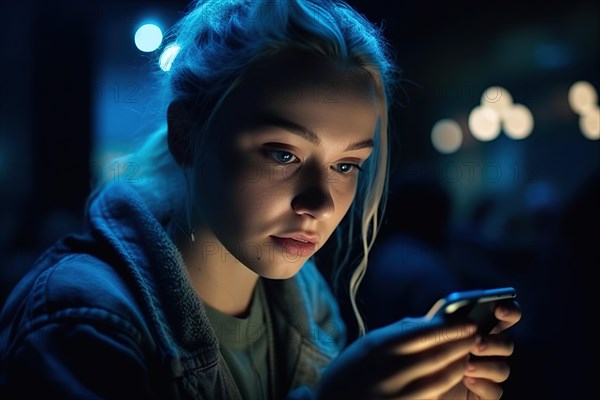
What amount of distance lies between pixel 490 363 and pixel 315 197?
1.00 feet

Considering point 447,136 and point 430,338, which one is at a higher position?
point 447,136

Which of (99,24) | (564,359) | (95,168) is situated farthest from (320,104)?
(99,24)

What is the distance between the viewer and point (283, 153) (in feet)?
2.46

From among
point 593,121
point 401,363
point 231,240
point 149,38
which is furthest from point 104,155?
point 593,121

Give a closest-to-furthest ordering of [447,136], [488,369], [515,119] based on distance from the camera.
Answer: [488,369]
[515,119]
[447,136]

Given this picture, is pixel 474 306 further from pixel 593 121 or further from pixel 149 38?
pixel 593 121

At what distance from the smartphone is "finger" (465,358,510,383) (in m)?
0.04

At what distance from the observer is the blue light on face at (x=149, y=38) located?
96 cm

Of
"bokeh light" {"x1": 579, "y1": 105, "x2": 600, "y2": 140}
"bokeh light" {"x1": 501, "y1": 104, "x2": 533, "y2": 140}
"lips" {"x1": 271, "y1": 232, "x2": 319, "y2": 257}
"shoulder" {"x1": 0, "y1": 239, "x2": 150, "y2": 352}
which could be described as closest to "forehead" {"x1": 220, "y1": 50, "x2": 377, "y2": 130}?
"lips" {"x1": 271, "y1": 232, "x2": 319, "y2": 257}

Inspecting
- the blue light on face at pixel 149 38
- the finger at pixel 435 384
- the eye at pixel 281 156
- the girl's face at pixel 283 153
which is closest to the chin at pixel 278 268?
the girl's face at pixel 283 153

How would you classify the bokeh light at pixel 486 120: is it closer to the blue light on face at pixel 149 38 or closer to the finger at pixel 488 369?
the blue light on face at pixel 149 38

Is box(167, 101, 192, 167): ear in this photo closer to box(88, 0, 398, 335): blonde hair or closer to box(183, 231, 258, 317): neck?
box(88, 0, 398, 335): blonde hair

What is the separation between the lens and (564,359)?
146 centimetres

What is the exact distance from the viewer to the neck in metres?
0.85
